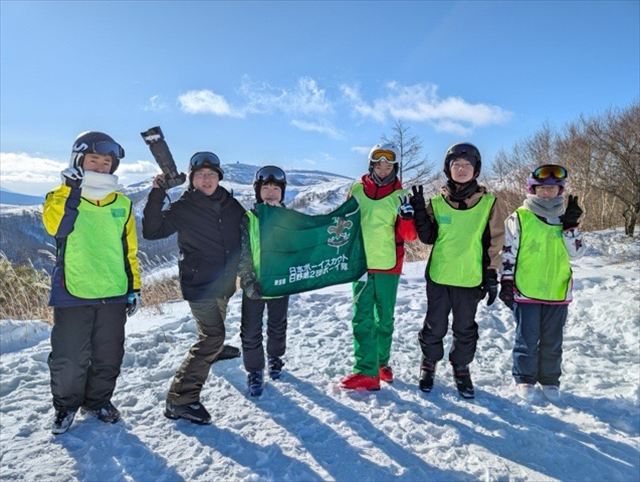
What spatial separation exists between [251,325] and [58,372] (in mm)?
1689

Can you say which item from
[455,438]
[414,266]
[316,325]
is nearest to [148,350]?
[316,325]

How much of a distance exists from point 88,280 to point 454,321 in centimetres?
349

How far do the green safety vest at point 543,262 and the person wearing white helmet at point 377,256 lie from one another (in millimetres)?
1197

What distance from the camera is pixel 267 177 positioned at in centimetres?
437

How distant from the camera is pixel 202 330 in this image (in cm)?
390

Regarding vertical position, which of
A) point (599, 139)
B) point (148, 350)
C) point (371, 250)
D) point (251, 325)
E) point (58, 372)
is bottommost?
point (148, 350)

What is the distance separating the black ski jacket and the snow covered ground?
1.23 meters

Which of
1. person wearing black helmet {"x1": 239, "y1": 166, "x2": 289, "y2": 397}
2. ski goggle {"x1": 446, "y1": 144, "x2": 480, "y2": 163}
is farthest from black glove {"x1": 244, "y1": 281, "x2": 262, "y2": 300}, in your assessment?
ski goggle {"x1": 446, "y1": 144, "x2": 480, "y2": 163}

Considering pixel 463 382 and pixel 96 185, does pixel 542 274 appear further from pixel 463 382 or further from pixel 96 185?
pixel 96 185

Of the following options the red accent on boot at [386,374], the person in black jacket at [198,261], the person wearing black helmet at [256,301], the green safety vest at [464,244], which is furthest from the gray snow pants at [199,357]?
the green safety vest at [464,244]

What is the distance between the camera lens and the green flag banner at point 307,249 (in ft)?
13.5

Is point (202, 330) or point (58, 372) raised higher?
point (202, 330)

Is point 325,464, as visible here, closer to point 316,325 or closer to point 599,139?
point 316,325

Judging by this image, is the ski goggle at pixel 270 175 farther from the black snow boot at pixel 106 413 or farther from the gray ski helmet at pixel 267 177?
the black snow boot at pixel 106 413
